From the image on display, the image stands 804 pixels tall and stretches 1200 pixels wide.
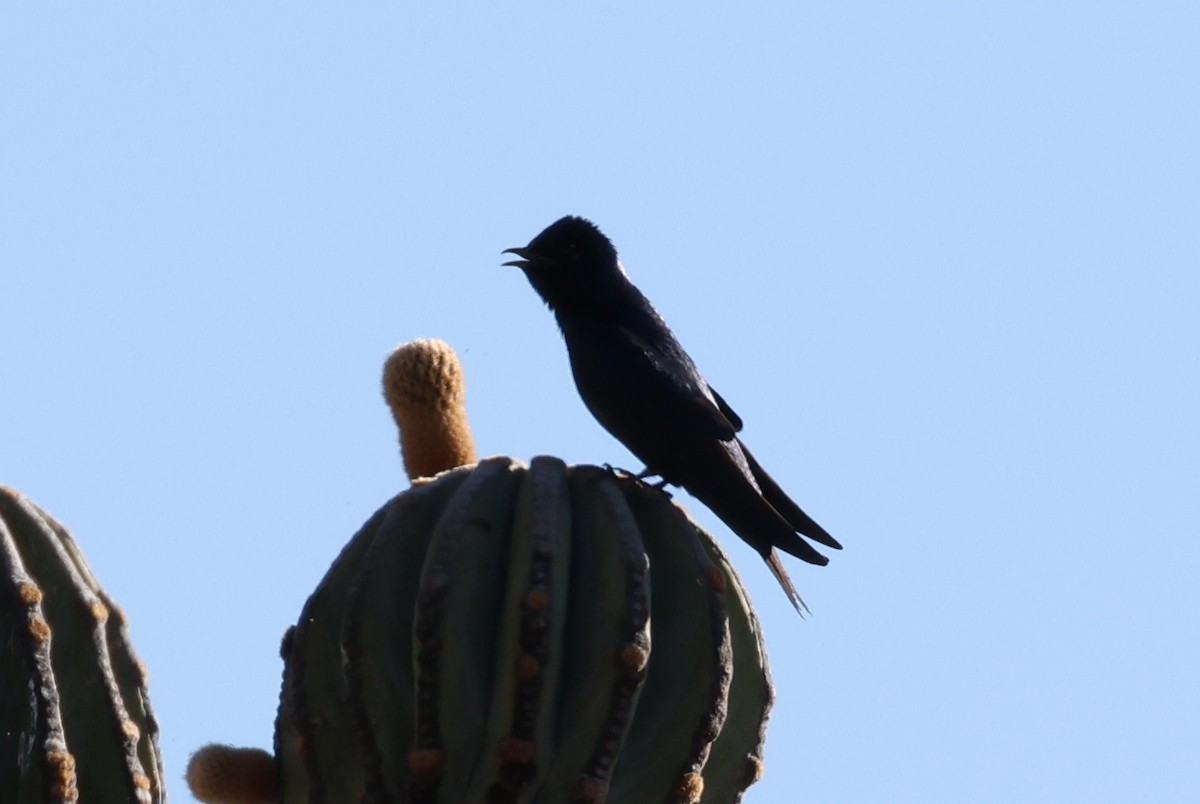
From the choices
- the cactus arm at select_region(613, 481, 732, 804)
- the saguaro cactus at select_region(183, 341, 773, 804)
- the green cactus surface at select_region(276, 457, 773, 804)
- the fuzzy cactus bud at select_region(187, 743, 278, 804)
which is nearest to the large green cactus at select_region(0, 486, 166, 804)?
the fuzzy cactus bud at select_region(187, 743, 278, 804)

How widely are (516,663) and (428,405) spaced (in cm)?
90

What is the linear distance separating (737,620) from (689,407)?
5.95 ft

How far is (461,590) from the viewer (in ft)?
14.4

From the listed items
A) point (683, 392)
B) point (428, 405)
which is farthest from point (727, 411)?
point (428, 405)

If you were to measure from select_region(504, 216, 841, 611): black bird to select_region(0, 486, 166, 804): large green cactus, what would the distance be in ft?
7.39

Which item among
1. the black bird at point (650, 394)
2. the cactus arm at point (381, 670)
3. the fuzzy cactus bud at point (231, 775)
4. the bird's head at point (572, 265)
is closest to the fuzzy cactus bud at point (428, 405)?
the cactus arm at point (381, 670)

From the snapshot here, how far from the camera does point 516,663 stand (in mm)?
4301

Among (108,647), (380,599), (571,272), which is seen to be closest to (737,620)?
(380,599)

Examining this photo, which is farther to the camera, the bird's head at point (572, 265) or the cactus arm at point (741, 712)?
the bird's head at point (572, 265)

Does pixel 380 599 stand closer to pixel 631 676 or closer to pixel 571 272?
pixel 631 676

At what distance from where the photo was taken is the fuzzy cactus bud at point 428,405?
4965 millimetres

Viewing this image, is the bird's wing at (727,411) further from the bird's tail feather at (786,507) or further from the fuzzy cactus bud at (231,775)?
the fuzzy cactus bud at (231,775)

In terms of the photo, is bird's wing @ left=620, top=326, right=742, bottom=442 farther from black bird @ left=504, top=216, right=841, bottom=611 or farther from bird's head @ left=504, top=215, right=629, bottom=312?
bird's head @ left=504, top=215, right=629, bottom=312

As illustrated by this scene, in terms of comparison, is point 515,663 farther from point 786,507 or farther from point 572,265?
point 572,265
